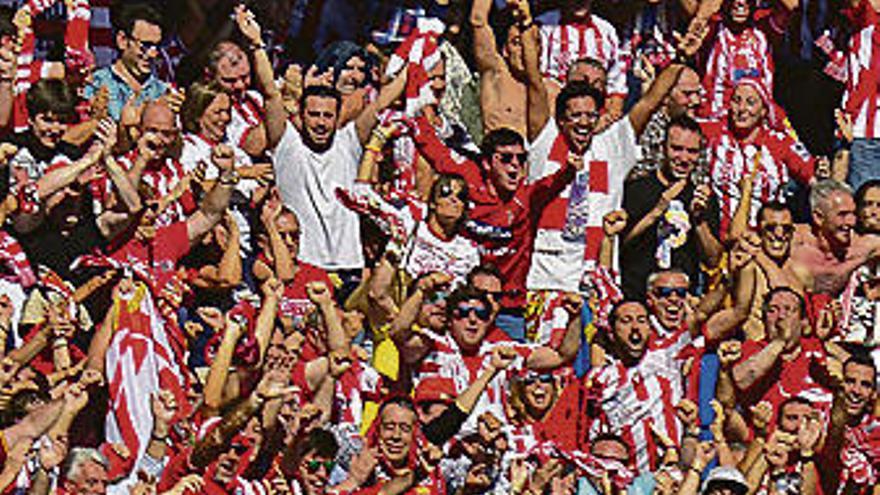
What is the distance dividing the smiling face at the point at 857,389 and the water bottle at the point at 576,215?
1.28 meters

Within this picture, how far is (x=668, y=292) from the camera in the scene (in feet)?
58.8

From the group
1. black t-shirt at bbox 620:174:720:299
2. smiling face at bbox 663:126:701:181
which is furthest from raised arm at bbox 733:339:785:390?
smiling face at bbox 663:126:701:181

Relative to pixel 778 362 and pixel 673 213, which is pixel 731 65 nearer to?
pixel 673 213

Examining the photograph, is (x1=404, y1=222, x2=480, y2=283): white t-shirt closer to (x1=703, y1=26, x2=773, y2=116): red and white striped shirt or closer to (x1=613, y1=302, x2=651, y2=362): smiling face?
(x1=613, y1=302, x2=651, y2=362): smiling face

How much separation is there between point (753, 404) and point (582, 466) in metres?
1.17

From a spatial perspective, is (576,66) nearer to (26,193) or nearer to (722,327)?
(722,327)

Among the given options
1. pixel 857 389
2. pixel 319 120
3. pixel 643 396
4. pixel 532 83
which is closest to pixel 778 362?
pixel 857 389

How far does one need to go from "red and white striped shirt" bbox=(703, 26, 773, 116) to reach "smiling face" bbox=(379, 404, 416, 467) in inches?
120

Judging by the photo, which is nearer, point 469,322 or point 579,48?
point 469,322

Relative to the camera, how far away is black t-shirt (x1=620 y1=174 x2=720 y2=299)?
18.4m

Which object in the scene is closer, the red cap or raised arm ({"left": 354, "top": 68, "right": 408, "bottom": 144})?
the red cap

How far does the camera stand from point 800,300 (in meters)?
18.2

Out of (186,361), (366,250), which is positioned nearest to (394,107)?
(366,250)

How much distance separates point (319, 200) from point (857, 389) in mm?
2435
